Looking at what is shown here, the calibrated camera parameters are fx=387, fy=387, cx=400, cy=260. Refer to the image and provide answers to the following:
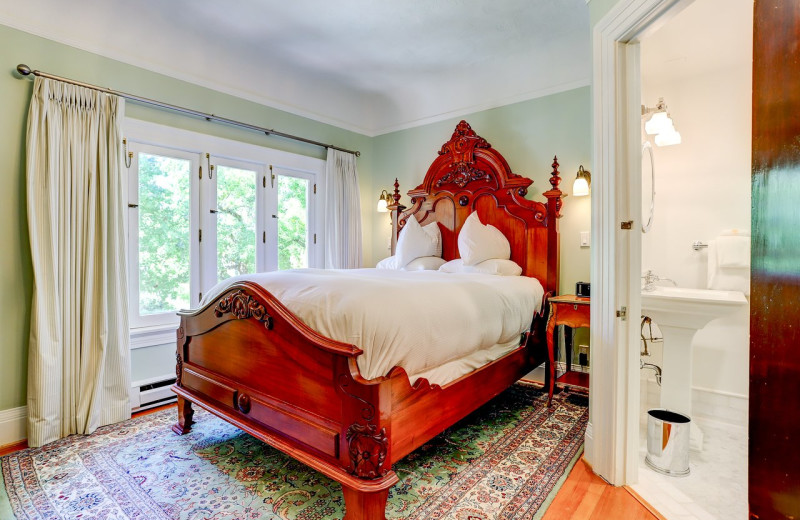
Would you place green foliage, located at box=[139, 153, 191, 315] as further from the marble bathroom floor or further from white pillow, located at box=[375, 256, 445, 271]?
the marble bathroom floor

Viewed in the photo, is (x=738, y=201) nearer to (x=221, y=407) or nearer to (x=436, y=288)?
(x=436, y=288)

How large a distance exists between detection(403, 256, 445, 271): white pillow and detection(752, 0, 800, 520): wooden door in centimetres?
323

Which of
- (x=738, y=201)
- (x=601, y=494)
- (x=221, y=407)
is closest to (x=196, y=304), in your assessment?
(x=221, y=407)

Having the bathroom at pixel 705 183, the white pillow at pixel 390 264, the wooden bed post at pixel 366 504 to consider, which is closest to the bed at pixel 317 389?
the wooden bed post at pixel 366 504

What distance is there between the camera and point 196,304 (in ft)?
10.5

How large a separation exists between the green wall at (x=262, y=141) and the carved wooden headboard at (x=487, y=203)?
19cm

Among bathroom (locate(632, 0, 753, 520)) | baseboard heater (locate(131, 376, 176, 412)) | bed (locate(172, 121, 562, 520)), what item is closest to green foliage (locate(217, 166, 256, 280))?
baseboard heater (locate(131, 376, 176, 412))

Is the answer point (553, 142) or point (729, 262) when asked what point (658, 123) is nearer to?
point (553, 142)

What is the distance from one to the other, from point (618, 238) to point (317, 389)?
1.51 meters

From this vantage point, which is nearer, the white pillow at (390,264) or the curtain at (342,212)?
the white pillow at (390,264)

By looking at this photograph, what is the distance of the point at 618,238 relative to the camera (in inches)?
70.1

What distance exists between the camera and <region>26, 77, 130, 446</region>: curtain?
7.62 feet

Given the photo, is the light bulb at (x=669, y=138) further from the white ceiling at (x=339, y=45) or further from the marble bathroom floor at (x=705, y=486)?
the marble bathroom floor at (x=705, y=486)

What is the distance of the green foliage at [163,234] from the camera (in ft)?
9.66
